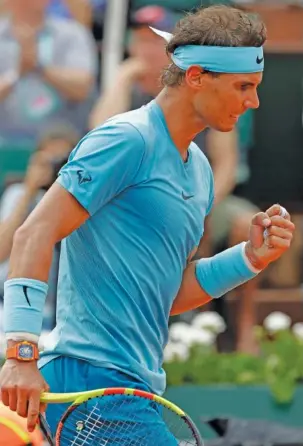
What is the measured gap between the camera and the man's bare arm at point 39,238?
3.41 meters

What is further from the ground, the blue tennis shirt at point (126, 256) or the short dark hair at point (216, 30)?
the short dark hair at point (216, 30)

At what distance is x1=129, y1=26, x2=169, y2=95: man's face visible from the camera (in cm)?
760

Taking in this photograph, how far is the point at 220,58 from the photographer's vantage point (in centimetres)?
370

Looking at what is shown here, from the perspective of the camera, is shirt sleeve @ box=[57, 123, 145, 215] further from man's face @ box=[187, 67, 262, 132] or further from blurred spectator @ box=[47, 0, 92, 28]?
blurred spectator @ box=[47, 0, 92, 28]

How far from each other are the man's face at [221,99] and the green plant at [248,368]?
3.75 metres

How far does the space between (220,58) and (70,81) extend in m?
4.16

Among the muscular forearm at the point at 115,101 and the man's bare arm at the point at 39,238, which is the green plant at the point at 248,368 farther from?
the man's bare arm at the point at 39,238

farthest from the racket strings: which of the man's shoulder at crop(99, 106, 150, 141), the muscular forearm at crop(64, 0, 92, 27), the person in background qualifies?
the muscular forearm at crop(64, 0, 92, 27)

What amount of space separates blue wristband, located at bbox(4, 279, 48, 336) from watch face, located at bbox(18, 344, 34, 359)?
0.05m

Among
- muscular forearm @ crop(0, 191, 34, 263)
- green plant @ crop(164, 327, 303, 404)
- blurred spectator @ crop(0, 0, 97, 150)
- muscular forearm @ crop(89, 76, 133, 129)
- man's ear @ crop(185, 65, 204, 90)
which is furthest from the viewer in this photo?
blurred spectator @ crop(0, 0, 97, 150)

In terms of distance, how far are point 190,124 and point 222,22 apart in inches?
11.4

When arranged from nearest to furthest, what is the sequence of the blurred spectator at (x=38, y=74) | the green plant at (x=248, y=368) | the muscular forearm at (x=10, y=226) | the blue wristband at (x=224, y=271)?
the blue wristband at (x=224, y=271) → the muscular forearm at (x=10, y=226) → the green plant at (x=248, y=368) → the blurred spectator at (x=38, y=74)

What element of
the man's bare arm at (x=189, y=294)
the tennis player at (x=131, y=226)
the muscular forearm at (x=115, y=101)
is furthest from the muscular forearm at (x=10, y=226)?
the tennis player at (x=131, y=226)

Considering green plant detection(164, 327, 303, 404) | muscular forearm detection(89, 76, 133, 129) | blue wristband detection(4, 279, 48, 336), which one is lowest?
→ green plant detection(164, 327, 303, 404)
